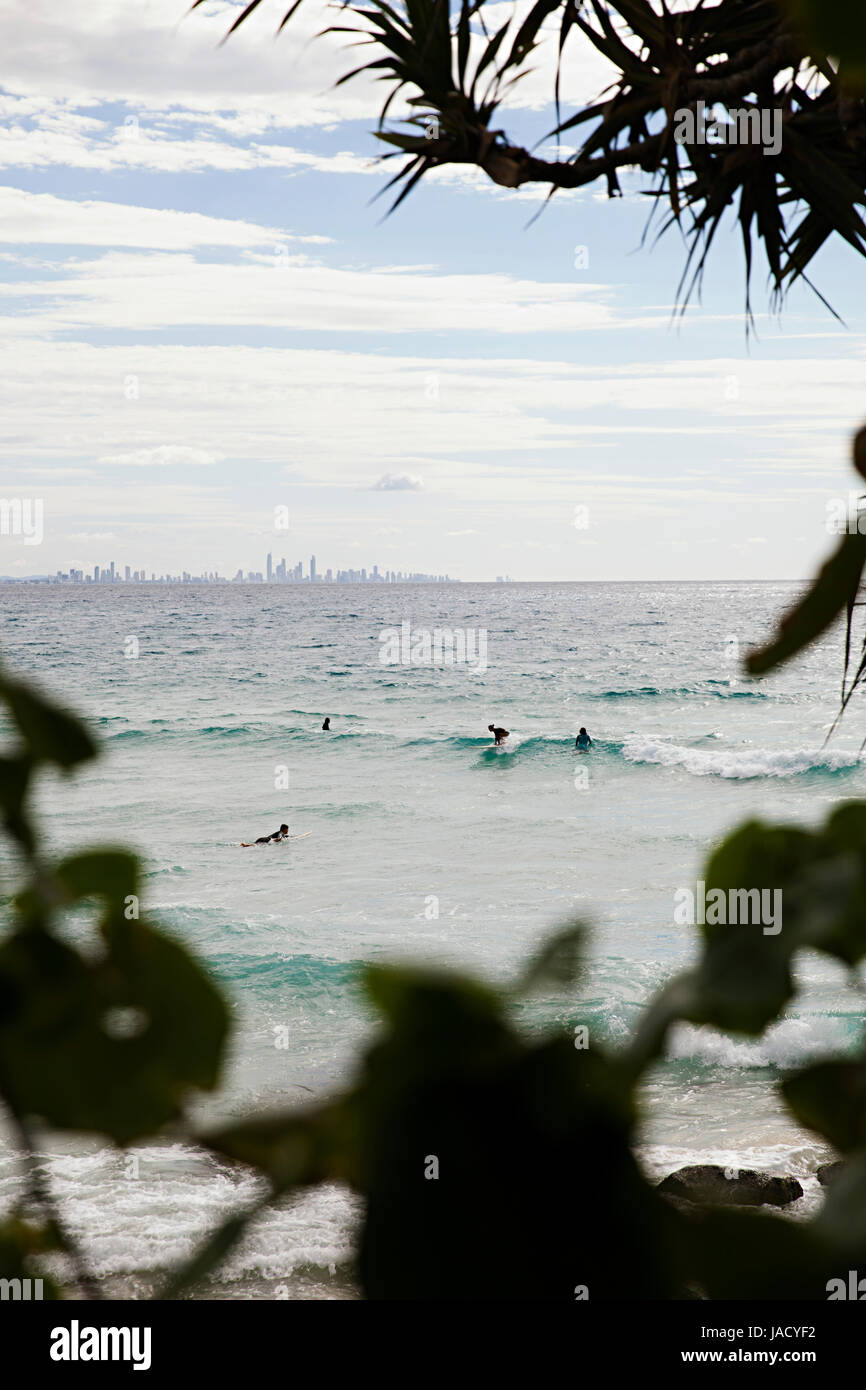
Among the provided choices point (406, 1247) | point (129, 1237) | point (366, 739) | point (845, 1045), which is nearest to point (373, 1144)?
point (406, 1247)

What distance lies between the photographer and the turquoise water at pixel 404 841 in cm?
725

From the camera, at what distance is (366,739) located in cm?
2648

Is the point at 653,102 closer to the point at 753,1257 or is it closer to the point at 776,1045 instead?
the point at 753,1257

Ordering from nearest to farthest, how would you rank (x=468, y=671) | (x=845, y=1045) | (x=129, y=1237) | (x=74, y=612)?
(x=129, y=1237), (x=845, y=1045), (x=468, y=671), (x=74, y=612)

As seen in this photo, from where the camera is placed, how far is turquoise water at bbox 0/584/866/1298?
7.25 metres

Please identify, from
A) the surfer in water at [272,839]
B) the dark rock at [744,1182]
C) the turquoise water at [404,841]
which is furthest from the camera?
the surfer in water at [272,839]

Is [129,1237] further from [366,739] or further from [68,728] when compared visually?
[366,739]

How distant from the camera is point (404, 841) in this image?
17.5 m

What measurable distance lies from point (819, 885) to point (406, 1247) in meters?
0.11

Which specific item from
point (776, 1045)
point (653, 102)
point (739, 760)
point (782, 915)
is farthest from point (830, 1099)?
point (739, 760)

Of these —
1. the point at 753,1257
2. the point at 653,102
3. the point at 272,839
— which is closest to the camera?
the point at 753,1257

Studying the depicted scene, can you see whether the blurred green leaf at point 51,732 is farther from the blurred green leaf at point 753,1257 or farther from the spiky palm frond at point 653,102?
the spiky palm frond at point 653,102

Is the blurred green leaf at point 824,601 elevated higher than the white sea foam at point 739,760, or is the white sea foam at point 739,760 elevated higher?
the blurred green leaf at point 824,601

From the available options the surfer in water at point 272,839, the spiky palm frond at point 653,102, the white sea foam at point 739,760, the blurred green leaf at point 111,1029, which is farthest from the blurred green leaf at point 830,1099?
the white sea foam at point 739,760
